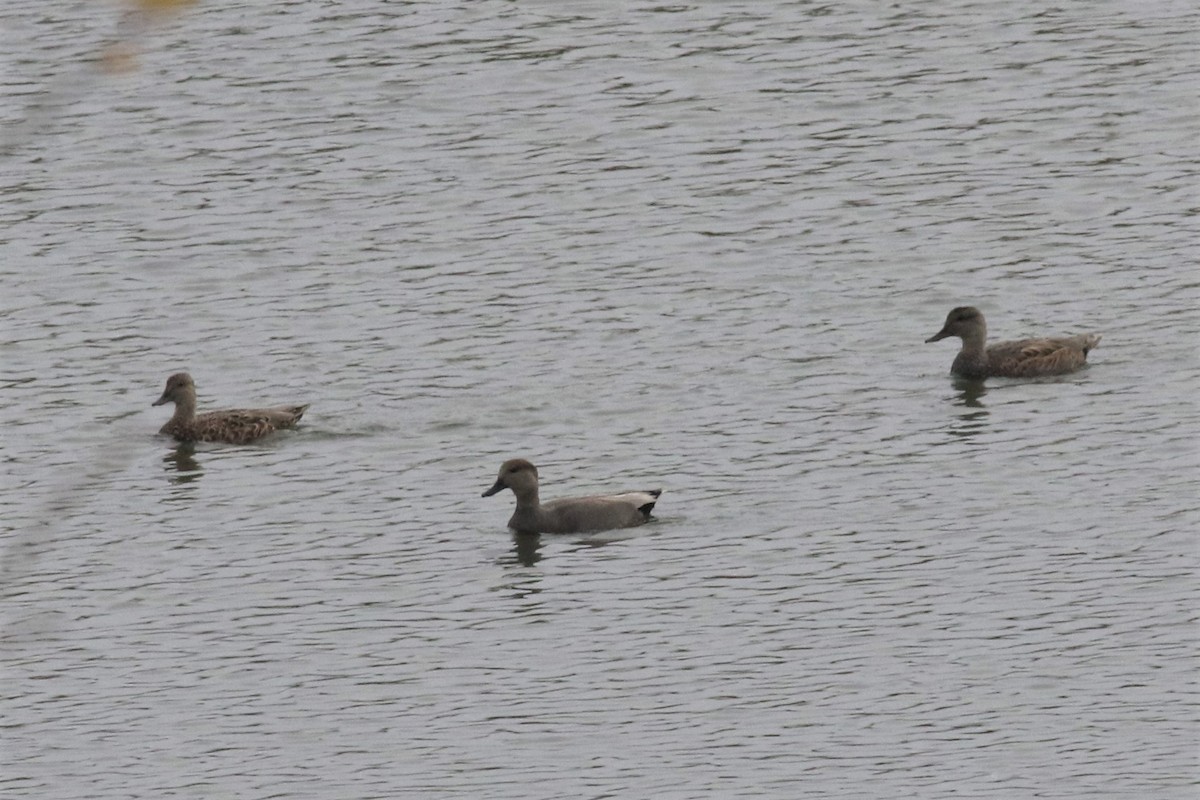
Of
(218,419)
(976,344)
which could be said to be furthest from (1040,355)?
(218,419)

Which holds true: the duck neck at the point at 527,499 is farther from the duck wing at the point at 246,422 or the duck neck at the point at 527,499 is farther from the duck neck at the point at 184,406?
the duck neck at the point at 184,406

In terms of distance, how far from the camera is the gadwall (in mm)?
22812

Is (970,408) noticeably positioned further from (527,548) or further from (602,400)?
(527,548)

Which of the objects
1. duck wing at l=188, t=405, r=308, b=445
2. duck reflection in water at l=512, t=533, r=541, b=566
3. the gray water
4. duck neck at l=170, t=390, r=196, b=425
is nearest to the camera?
the gray water

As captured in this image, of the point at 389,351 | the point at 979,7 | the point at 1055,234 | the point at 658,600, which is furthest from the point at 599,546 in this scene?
the point at 979,7

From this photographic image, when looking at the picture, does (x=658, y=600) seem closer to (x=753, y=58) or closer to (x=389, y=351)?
(x=389, y=351)

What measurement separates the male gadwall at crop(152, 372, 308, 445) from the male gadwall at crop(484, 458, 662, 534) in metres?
3.22

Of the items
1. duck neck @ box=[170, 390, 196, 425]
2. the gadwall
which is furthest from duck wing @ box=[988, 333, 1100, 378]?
duck neck @ box=[170, 390, 196, 425]

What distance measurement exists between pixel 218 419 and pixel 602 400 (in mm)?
3393

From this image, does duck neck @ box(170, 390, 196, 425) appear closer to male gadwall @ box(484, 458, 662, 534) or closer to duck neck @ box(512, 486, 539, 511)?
male gadwall @ box(484, 458, 662, 534)

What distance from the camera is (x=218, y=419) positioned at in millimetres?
22344

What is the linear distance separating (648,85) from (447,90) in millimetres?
2735

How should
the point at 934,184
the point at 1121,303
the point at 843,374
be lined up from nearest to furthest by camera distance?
1. the point at 843,374
2. the point at 1121,303
3. the point at 934,184

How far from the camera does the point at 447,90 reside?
34.4 meters
